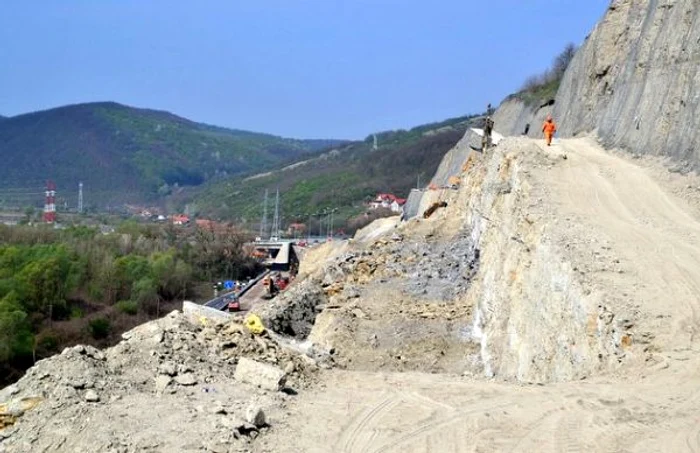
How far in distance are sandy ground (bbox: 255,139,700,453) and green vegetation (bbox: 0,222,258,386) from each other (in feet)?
106

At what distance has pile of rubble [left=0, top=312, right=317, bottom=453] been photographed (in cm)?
774

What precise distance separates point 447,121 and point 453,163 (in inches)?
4933

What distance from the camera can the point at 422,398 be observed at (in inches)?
369

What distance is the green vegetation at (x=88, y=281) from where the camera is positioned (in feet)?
133

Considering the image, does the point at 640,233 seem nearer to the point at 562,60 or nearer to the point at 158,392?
the point at 158,392

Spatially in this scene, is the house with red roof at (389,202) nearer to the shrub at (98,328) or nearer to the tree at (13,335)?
the shrub at (98,328)

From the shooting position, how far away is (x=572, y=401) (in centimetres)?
892

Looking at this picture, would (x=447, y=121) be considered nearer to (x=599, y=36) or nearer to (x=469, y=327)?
(x=599, y=36)

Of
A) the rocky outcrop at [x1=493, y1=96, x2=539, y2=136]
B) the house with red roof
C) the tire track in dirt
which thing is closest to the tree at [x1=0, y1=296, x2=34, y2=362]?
the rocky outcrop at [x1=493, y1=96, x2=539, y2=136]

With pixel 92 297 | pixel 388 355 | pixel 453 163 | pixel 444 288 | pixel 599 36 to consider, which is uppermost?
pixel 599 36

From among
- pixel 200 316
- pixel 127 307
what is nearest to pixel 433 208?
pixel 200 316

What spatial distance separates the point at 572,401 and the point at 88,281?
51.8 metres

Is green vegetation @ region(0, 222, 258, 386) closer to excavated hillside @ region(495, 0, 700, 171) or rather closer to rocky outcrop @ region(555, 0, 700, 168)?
excavated hillside @ region(495, 0, 700, 171)

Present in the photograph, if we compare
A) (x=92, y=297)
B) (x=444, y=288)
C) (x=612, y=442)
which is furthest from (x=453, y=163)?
(x=612, y=442)
